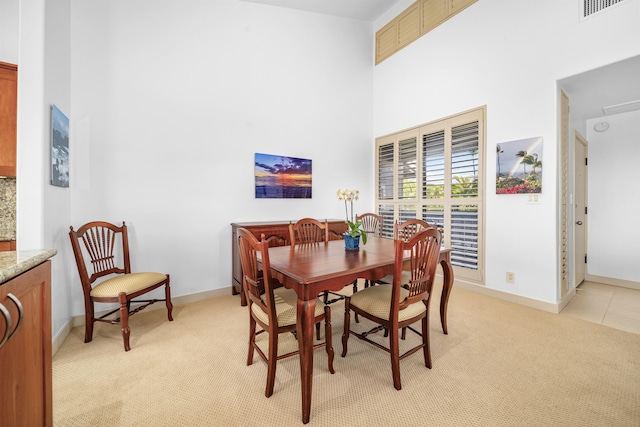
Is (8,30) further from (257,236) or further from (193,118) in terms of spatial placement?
(257,236)

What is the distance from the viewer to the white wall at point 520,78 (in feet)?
8.58

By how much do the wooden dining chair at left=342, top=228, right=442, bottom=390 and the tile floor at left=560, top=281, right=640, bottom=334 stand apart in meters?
2.16

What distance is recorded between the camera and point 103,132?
2744 mm

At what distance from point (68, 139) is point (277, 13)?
3090 millimetres

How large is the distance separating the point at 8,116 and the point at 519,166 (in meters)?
4.81

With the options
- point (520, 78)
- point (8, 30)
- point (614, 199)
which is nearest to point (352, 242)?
point (520, 78)

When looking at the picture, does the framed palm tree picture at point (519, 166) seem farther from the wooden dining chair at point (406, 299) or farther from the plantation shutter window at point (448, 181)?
Answer: the wooden dining chair at point (406, 299)

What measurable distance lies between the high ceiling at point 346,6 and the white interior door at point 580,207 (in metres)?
3.49

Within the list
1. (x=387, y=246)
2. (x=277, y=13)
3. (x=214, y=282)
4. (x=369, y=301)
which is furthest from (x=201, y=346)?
(x=277, y=13)

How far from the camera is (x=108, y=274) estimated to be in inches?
104

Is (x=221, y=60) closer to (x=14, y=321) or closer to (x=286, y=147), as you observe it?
(x=286, y=147)

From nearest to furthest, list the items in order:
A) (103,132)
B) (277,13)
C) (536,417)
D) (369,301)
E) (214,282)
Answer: (536,417)
(369,301)
(103,132)
(214,282)
(277,13)

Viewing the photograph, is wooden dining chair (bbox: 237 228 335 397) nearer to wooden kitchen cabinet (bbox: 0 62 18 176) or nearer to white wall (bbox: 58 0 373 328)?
white wall (bbox: 58 0 373 328)

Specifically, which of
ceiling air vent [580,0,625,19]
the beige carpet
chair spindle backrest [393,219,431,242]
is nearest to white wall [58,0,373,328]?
the beige carpet
